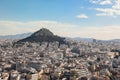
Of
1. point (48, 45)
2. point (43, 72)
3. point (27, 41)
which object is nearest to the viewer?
point (43, 72)

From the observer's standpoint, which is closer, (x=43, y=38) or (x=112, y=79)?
(x=112, y=79)

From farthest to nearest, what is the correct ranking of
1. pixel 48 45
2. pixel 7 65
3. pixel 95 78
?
1. pixel 48 45
2. pixel 7 65
3. pixel 95 78

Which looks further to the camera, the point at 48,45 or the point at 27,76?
the point at 48,45

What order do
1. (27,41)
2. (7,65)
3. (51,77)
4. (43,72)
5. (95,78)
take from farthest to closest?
(27,41), (7,65), (43,72), (51,77), (95,78)

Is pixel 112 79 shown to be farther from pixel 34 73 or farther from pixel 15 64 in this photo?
pixel 15 64

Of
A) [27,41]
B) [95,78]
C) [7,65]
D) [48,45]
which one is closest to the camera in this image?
[95,78]

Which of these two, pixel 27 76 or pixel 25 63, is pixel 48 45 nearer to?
pixel 25 63

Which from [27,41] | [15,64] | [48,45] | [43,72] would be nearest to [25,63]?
[15,64]

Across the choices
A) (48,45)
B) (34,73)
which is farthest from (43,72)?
(48,45)

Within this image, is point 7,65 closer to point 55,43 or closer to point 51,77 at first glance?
point 51,77
